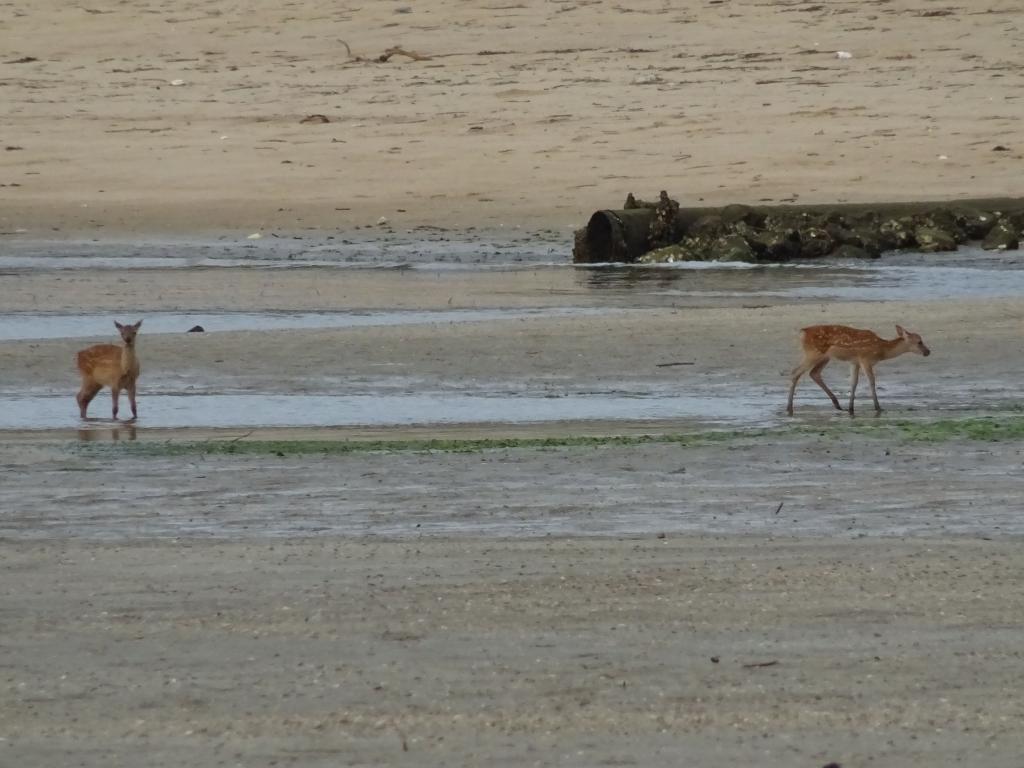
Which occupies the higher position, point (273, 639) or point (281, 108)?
point (281, 108)

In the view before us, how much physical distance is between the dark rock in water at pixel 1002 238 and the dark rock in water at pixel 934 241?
321mm

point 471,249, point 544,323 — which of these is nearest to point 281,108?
point 471,249

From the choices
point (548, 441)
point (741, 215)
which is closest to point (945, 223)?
point (741, 215)

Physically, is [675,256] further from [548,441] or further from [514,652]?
[514,652]

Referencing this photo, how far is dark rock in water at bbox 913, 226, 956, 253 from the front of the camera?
19234 mm

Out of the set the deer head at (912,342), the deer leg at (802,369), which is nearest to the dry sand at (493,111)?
the deer head at (912,342)

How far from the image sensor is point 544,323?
14.6 m

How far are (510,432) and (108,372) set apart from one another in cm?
241

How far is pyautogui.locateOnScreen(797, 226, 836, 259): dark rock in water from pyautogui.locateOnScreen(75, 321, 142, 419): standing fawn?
886 centimetres

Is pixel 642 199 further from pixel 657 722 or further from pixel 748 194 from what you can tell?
pixel 657 722

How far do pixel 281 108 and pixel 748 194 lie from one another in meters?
7.91

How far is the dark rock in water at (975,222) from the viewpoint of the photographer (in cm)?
1950

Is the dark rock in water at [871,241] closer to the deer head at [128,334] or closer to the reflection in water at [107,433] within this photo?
the deer head at [128,334]

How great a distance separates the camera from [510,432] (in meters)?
10.5
